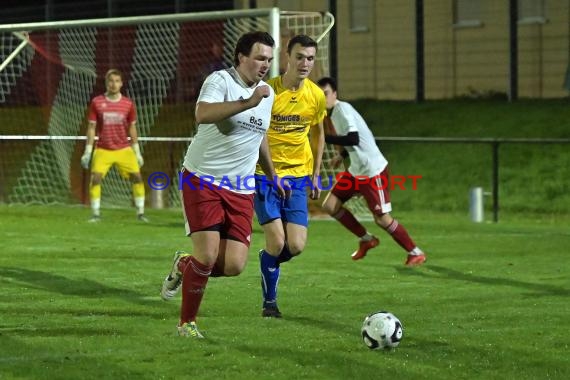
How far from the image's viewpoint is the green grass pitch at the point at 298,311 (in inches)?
304

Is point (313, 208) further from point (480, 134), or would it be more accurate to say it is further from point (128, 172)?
point (480, 134)

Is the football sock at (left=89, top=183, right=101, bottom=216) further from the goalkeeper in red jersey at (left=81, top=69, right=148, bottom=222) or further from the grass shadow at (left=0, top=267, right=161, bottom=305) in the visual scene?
the grass shadow at (left=0, top=267, right=161, bottom=305)

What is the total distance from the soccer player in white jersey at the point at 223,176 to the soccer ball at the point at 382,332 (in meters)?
1.06

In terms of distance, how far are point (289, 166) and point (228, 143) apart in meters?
1.75

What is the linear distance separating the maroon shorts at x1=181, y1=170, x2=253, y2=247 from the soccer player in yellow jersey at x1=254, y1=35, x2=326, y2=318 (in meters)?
1.02

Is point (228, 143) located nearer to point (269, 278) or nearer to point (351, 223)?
point (269, 278)

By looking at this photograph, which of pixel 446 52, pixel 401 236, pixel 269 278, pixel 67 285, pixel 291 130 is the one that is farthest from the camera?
pixel 446 52

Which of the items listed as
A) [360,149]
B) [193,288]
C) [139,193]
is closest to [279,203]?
[193,288]

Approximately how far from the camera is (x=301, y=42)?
10227mm

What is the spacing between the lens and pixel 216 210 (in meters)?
8.77

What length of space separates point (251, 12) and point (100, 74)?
5.95 meters

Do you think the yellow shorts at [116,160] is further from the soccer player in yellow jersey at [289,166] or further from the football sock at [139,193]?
the soccer player in yellow jersey at [289,166]

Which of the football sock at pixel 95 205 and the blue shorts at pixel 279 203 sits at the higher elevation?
the blue shorts at pixel 279 203

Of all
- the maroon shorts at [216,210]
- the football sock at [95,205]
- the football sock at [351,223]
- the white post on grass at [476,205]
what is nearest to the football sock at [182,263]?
the maroon shorts at [216,210]
